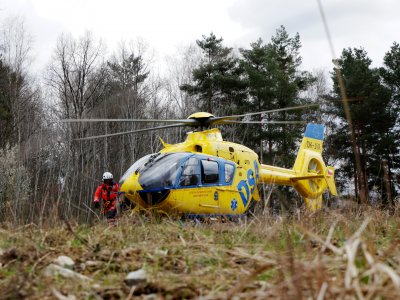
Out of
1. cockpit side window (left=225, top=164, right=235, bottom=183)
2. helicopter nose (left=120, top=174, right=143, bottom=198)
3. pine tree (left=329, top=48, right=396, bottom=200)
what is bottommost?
helicopter nose (left=120, top=174, right=143, bottom=198)

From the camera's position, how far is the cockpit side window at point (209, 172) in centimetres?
956

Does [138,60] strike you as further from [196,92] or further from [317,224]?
[317,224]

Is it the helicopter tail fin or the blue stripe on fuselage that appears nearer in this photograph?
the helicopter tail fin

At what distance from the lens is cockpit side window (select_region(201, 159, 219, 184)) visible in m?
9.56

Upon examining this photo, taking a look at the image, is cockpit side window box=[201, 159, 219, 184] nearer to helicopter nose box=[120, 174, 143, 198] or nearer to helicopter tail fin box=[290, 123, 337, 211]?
helicopter nose box=[120, 174, 143, 198]

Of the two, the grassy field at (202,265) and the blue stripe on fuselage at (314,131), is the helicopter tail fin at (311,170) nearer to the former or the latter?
the blue stripe on fuselage at (314,131)

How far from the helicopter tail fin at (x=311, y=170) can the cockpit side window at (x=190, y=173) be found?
167 inches

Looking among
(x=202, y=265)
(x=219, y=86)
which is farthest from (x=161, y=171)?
(x=219, y=86)

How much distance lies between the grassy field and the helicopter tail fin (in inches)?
403

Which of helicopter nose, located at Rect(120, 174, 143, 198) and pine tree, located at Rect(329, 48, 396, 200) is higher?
pine tree, located at Rect(329, 48, 396, 200)

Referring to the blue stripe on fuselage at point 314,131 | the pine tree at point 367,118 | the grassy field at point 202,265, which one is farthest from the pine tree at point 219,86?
the grassy field at point 202,265

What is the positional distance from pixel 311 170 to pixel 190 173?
5.99 metres

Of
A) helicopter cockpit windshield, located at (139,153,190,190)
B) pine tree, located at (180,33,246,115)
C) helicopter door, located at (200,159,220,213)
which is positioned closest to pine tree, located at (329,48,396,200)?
pine tree, located at (180,33,246,115)

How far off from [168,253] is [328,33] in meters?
1.48
